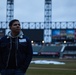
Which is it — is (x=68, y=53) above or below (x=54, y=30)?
below

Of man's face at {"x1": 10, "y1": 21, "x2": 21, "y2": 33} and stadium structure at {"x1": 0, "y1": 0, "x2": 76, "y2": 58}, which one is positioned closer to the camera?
man's face at {"x1": 10, "y1": 21, "x2": 21, "y2": 33}

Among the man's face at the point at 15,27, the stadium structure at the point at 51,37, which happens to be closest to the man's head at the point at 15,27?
the man's face at the point at 15,27

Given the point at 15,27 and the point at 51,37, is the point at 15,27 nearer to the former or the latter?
the point at 15,27

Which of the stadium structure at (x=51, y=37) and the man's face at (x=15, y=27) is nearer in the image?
the man's face at (x=15, y=27)

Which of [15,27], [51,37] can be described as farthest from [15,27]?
[51,37]

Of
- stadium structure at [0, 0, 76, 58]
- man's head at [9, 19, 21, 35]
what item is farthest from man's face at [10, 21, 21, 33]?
stadium structure at [0, 0, 76, 58]

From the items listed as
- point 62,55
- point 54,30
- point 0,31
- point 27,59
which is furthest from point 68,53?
point 27,59

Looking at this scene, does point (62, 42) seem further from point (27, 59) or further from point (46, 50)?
point (27, 59)

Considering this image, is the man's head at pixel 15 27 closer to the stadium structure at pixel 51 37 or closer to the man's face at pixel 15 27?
the man's face at pixel 15 27

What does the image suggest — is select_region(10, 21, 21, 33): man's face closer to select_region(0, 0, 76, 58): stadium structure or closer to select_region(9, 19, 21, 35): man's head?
select_region(9, 19, 21, 35): man's head

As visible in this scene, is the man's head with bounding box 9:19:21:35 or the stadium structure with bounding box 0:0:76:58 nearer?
the man's head with bounding box 9:19:21:35

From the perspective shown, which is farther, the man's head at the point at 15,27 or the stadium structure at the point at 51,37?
the stadium structure at the point at 51,37

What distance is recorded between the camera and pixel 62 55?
4050 inches

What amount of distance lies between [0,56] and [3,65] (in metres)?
0.21
